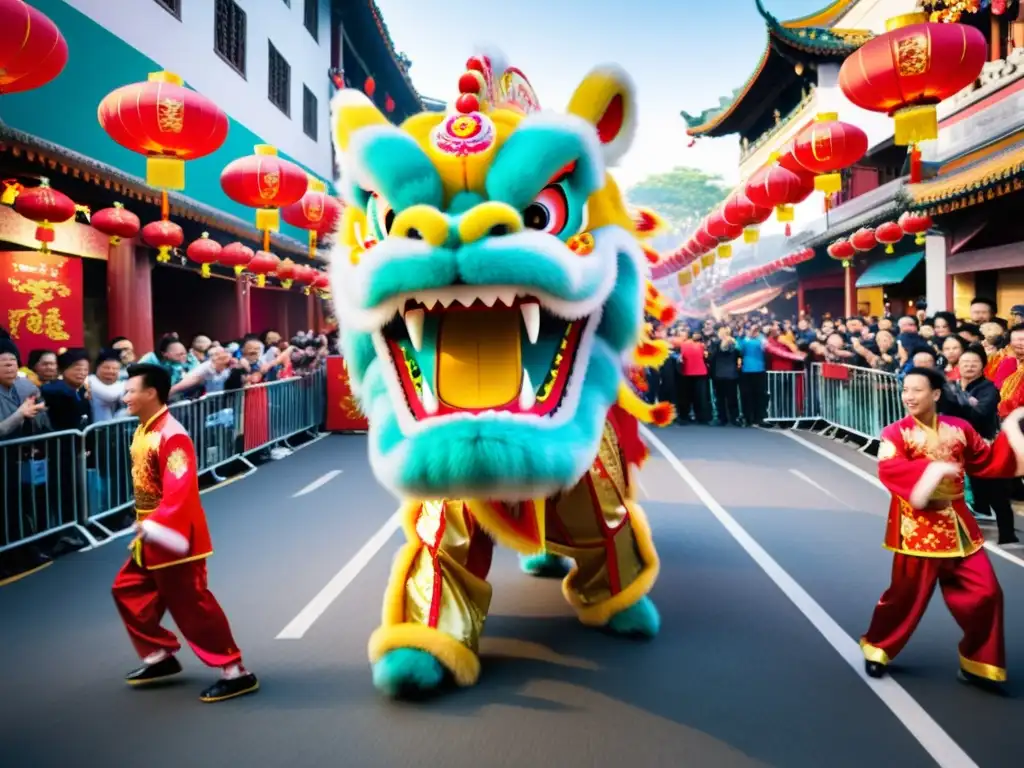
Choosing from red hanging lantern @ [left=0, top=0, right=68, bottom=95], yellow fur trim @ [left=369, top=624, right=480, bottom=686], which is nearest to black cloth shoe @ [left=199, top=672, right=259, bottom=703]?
yellow fur trim @ [left=369, top=624, right=480, bottom=686]

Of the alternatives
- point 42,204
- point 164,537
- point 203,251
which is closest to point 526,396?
point 164,537

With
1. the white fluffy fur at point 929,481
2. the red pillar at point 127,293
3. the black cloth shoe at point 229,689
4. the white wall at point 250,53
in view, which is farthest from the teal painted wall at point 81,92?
Answer: the white fluffy fur at point 929,481

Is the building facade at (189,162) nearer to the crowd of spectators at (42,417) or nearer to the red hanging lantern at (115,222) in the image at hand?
the red hanging lantern at (115,222)

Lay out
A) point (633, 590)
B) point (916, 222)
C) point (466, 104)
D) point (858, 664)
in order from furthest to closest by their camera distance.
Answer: point (916, 222) → point (633, 590) → point (858, 664) → point (466, 104)

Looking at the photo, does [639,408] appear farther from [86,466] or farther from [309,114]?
[309,114]

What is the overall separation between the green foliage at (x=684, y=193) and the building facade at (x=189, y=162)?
157 ft

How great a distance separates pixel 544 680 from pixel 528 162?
234 centimetres

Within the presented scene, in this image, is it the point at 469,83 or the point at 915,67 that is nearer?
the point at 469,83

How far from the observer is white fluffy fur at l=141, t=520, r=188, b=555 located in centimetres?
352

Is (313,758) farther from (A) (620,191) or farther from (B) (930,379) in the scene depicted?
(B) (930,379)

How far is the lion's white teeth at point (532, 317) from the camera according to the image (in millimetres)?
3234

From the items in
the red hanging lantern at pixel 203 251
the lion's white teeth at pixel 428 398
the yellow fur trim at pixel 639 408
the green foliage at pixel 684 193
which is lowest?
the yellow fur trim at pixel 639 408

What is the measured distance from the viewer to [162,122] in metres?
7.36

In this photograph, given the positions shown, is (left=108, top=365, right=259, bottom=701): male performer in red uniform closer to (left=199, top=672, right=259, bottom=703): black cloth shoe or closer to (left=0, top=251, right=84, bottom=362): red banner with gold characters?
(left=199, top=672, right=259, bottom=703): black cloth shoe
